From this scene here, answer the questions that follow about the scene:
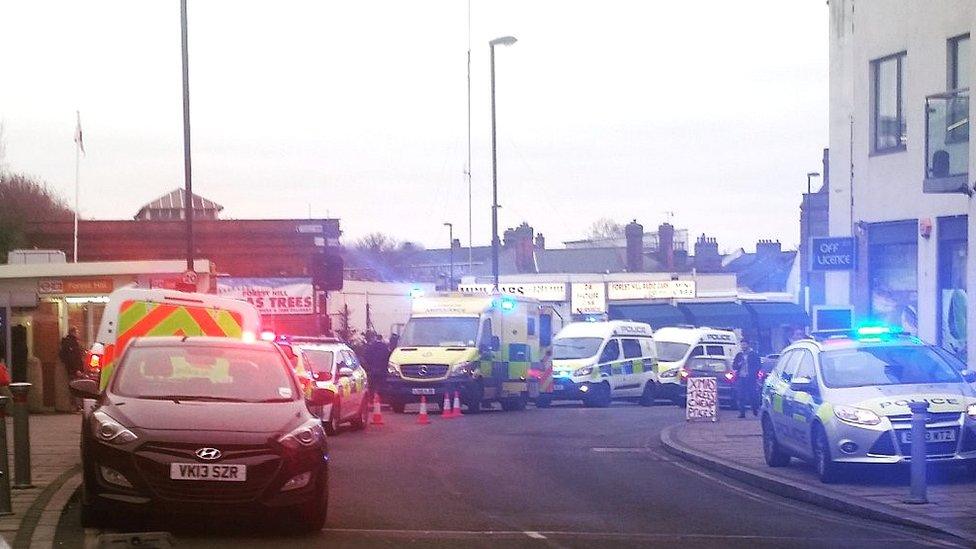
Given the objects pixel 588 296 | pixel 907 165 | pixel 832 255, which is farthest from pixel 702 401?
pixel 588 296

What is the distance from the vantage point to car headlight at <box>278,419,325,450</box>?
1087 cm

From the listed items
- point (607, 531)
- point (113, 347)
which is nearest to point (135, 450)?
point (607, 531)

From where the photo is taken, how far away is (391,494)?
47.6 ft

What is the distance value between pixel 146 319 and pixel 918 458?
8.91m

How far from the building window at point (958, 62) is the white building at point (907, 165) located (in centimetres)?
2

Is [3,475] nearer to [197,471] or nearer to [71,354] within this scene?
[197,471]

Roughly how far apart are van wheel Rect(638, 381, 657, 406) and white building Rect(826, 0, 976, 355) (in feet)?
38.8

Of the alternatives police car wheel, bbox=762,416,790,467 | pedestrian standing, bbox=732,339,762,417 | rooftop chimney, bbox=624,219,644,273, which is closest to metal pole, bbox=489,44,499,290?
pedestrian standing, bbox=732,339,762,417

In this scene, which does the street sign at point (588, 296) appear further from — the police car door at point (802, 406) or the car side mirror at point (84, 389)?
the car side mirror at point (84, 389)

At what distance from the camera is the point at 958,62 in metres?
24.7

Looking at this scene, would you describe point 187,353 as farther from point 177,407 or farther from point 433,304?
point 433,304

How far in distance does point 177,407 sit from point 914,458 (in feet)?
22.2

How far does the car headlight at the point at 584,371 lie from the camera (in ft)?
130

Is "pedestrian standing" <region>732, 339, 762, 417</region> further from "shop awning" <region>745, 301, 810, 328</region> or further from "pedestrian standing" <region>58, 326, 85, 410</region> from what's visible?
"shop awning" <region>745, 301, 810, 328</region>
